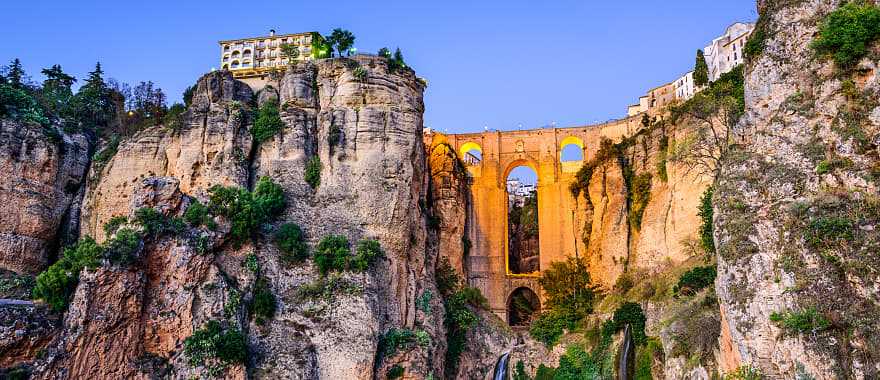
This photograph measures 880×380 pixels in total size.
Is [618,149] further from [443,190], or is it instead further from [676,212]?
[443,190]

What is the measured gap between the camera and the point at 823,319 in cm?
1920

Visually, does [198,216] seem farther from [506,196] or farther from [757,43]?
[506,196]

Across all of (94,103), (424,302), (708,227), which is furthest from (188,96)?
(708,227)

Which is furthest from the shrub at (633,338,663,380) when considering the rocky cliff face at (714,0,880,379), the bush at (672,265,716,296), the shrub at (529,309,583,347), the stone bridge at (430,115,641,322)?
the rocky cliff face at (714,0,880,379)

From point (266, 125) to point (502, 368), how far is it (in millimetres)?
18348

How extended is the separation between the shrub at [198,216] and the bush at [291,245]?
3286 millimetres

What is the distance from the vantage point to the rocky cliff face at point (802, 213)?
19219 millimetres

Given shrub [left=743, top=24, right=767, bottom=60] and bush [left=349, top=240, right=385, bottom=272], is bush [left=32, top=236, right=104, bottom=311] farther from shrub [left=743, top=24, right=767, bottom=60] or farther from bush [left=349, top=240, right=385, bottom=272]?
shrub [left=743, top=24, right=767, bottom=60]

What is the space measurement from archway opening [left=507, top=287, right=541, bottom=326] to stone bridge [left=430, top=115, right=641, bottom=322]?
13.8 inches

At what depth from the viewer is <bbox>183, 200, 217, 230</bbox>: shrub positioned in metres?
31.9

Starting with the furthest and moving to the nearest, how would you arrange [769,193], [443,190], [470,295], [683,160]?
[443,190], [470,295], [683,160], [769,193]

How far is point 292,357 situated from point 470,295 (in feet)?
49.6

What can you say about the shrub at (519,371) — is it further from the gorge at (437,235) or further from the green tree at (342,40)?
the green tree at (342,40)

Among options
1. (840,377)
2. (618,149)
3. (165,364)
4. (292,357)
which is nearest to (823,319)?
(840,377)
